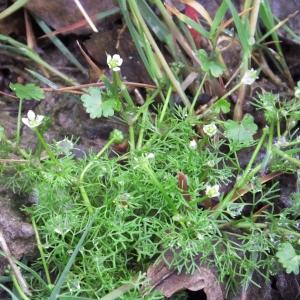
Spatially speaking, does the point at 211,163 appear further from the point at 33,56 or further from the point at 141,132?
the point at 33,56

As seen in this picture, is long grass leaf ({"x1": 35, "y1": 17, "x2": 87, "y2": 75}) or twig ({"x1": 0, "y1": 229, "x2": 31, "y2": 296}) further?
long grass leaf ({"x1": 35, "y1": 17, "x2": 87, "y2": 75})

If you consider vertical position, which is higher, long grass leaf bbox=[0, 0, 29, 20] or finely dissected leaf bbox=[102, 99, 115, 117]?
long grass leaf bbox=[0, 0, 29, 20]

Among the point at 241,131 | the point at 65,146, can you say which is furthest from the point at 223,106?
Result: the point at 65,146

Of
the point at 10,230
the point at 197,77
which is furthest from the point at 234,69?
the point at 10,230

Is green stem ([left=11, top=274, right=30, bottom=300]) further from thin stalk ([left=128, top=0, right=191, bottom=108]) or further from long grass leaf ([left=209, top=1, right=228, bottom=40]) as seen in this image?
long grass leaf ([left=209, top=1, right=228, bottom=40])

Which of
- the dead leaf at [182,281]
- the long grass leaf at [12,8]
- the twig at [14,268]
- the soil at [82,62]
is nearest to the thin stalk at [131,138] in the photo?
the soil at [82,62]

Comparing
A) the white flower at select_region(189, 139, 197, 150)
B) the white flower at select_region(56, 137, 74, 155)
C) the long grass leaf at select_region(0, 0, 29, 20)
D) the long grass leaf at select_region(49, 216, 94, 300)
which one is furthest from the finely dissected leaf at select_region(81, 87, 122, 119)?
the long grass leaf at select_region(0, 0, 29, 20)

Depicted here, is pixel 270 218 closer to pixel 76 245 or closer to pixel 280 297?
pixel 280 297
